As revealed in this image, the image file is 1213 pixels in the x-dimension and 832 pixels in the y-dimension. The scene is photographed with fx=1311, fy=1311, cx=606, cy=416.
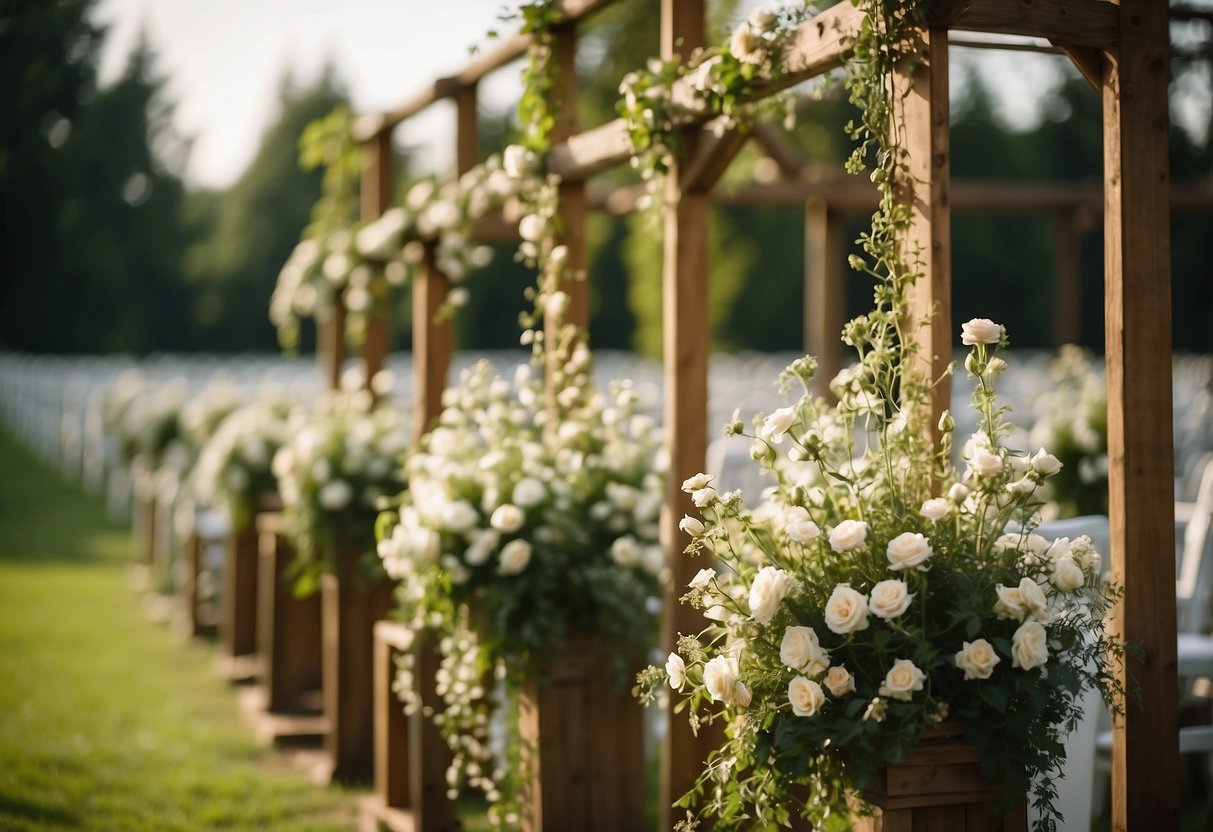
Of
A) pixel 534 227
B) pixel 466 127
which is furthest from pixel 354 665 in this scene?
pixel 466 127

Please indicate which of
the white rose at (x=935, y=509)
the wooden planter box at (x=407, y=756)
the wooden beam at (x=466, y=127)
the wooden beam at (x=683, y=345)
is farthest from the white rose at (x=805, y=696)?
the wooden beam at (x=466, y=127)

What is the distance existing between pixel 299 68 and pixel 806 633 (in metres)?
41.5

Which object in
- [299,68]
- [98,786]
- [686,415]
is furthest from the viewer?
[299,68]

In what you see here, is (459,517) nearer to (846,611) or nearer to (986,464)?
(846,611)

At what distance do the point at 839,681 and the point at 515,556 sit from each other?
55.5 inches

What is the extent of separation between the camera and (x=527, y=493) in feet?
12.1

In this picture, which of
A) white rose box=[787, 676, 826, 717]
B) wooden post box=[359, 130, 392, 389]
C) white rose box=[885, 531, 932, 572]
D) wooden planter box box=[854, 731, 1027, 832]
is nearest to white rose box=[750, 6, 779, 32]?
white rose box=[885, 531, 932, 572]

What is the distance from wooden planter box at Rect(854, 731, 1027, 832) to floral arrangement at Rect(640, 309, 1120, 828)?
0.05 meters

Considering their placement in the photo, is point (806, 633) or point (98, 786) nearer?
point (806, 633)

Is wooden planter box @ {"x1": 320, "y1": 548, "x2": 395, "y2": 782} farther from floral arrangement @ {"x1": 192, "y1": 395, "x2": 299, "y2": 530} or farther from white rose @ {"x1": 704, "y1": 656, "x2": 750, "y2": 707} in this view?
white rose @ {"x1": 704, "y1": 656, "x2": 750, "y2": 707}

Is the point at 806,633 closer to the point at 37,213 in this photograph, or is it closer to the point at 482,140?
the point at 37,213

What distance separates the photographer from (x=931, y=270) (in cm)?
258

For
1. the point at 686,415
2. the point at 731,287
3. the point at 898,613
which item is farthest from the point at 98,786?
the point at 731,287

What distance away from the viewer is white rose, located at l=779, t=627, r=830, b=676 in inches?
92.7
